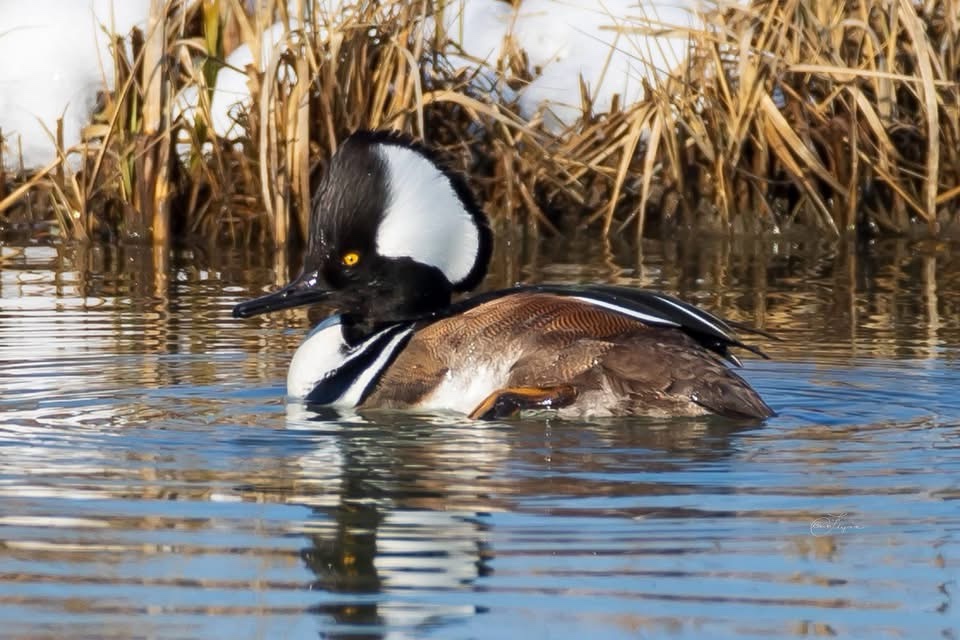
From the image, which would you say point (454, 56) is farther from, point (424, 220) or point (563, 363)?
point (563, 363)

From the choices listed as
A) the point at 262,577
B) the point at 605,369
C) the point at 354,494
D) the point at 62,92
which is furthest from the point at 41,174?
the point at 262,577

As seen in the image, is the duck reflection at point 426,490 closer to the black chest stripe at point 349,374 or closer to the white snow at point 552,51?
the black chest stripe at point 349,374

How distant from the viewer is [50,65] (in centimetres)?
1116

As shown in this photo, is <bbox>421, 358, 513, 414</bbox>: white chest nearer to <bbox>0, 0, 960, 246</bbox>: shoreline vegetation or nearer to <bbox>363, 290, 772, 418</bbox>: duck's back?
<bbox>363, 290, 772, 418</bbox>: duck's back

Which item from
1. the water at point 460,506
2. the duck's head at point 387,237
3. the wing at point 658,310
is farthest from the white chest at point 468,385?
the duck's head at point 387,237

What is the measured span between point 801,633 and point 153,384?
3202mm

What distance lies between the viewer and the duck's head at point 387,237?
548cm

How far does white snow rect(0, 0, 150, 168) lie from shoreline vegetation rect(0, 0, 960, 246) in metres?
0.36

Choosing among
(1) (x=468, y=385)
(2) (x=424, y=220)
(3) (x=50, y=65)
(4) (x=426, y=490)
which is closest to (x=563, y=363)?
(1) (x=468, y=385)

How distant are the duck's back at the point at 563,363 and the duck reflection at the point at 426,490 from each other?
0.28 ft

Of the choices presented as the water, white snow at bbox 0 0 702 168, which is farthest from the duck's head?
white snow at bbox 0 0 702 168

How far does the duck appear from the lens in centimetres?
513

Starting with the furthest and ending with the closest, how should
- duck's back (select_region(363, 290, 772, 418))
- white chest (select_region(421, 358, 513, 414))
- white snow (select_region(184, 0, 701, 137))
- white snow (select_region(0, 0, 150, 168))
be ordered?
white snow (select_region(0, 0, 150, 168)) < white snow (select_region(184, 0, 701, 137)) < white chest (select_region(421, 358, 513, 414)) < duck's back (select_region(363, 290, 772, 418))

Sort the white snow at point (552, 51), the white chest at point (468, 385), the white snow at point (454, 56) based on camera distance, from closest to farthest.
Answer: the white chest at point (468, 385) → the white snow at point (552, 51) → the white snow at point (454, 56)
